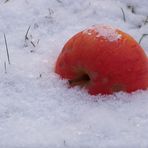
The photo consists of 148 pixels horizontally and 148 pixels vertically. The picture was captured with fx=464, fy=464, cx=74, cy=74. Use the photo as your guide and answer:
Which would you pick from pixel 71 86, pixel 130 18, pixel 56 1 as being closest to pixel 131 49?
pixel 71 86

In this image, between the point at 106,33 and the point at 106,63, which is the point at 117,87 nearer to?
the point at 106,63

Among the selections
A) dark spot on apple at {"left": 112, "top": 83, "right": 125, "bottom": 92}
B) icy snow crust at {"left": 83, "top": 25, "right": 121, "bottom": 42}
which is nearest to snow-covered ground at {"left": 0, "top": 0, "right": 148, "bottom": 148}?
dark spot on apple at {"left": 112, "top": 83, "right": 125, "bottom": 92}

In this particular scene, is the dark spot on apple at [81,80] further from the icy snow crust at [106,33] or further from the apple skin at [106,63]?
the icy snow crust at [106,33]

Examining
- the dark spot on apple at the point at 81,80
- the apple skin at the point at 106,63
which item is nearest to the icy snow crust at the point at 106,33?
the apple skin at the point at 106,63

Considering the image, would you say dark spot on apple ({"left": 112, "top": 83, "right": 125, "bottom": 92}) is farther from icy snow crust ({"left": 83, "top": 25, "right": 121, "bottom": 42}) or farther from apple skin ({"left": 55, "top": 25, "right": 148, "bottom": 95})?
icy snow crust ({"left": 83, "top": 25, "right": 121, "bottom": 42})

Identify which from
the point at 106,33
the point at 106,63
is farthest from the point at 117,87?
the point at 106,33

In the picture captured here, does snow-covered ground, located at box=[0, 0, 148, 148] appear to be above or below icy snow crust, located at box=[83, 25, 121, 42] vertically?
below

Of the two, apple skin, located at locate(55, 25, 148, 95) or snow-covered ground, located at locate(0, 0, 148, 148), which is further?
apple skin, located at locate(55, 25, 148, 95)
